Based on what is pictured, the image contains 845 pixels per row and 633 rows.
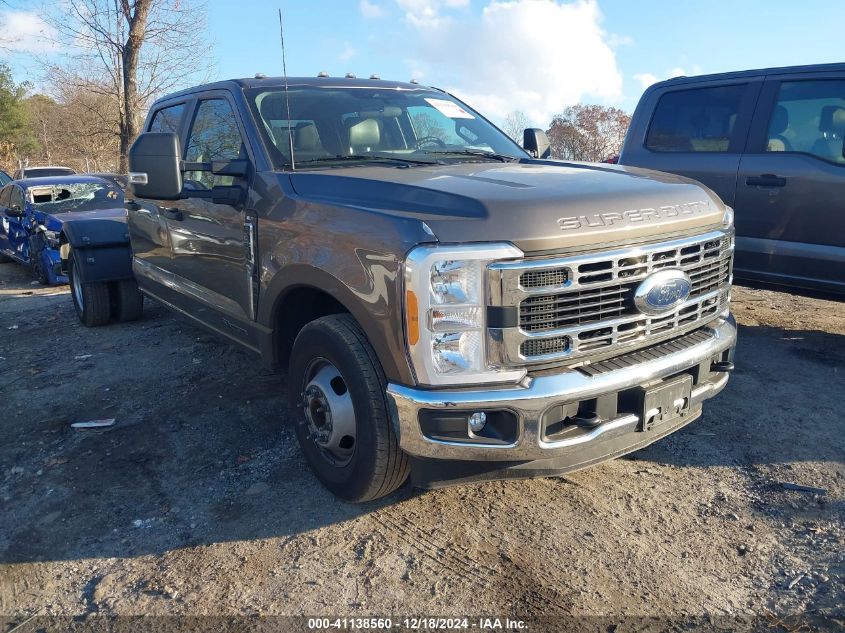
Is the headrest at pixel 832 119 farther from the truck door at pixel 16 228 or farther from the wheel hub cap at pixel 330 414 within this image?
the truck door at pixel 16 228

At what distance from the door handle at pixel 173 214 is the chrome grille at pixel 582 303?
2819 millimetres

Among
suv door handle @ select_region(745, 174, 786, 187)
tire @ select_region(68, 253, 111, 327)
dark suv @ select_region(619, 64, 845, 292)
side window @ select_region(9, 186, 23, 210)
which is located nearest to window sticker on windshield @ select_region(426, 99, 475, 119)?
dark suv @ select_region(619, 64, 845, 292)

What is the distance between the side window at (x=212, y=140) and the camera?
390 cm

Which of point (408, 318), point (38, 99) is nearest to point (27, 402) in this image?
point (408, 318)

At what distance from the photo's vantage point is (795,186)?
16.7ft

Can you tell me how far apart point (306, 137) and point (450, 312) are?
1775mm

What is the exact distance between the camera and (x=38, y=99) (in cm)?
4284

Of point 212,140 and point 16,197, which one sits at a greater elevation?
point 212,140

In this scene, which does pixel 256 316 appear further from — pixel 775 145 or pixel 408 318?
pixel 775 145

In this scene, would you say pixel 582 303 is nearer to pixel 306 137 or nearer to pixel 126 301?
pixel 306 137

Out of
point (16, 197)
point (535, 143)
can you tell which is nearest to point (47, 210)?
point (16, 197)

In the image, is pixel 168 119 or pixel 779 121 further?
pixel 779 121

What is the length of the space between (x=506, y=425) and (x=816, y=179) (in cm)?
389

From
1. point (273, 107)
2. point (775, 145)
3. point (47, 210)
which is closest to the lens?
point (273, 107)
